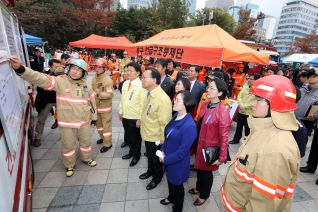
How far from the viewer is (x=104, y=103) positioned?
373cm

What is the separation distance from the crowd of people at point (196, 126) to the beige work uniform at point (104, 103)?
0.8 inches

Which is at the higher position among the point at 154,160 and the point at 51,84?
the point at 51,84

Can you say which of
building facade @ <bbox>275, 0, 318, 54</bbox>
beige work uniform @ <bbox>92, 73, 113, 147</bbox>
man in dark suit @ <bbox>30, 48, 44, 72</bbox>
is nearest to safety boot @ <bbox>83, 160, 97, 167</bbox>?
beige work uniform @ <bbox>92, 73, 113, 147</bbox>

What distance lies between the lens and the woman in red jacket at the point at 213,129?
2154mm

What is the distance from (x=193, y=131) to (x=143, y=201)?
1.48 meters

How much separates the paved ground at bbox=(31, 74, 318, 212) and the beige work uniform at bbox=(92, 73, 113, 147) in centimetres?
50

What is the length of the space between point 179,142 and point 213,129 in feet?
1.64

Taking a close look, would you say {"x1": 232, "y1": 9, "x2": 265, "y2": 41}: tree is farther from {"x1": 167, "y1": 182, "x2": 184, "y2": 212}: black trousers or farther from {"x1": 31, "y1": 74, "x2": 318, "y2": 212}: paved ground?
{"x1": 167, "y1": 182, "x2": 184, "y2": 212}: black trousers

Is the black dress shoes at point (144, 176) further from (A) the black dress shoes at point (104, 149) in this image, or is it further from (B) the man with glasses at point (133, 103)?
(A) the black dress shoes at point (104, 149)

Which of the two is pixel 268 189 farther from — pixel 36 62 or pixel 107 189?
pixel 36 62

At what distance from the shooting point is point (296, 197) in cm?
289

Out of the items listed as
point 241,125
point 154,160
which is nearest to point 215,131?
point 154,160

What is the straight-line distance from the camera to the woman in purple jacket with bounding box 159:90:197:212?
6.35 ft

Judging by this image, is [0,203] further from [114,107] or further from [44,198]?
[114,107]
